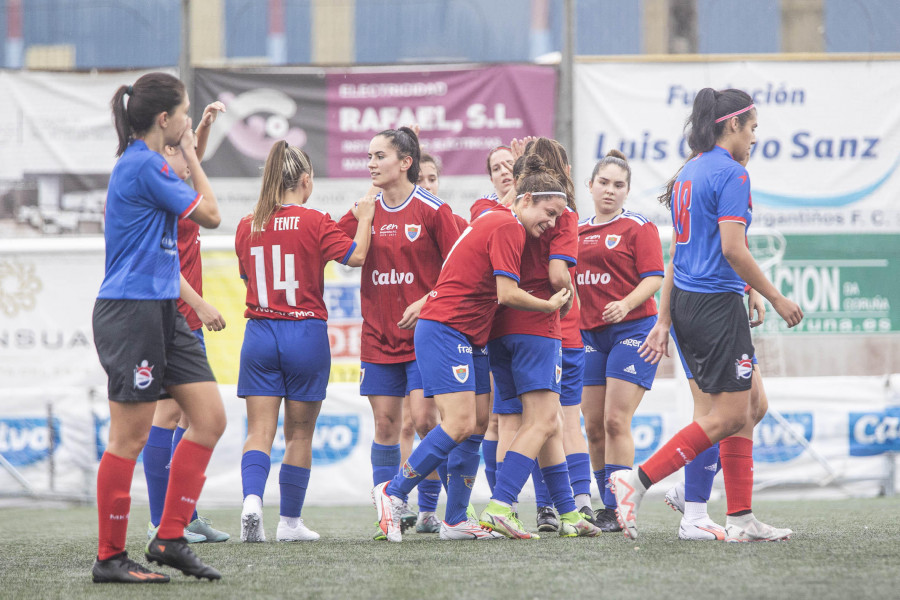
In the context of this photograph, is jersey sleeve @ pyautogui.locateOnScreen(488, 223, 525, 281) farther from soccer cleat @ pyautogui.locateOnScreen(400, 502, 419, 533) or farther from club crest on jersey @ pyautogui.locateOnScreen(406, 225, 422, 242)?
soccer cleat @ pyautogui.locateOnScreen(400, 502, 419, 533)

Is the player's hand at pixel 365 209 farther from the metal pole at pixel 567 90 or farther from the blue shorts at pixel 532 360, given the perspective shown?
the metal pole at pixel 567 90

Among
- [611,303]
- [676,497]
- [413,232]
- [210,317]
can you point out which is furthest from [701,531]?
[210,317]

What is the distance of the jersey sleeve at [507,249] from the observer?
426cm

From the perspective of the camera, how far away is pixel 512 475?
4379 millimetres

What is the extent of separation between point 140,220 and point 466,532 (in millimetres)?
2074

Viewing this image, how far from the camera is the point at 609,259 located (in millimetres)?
5305

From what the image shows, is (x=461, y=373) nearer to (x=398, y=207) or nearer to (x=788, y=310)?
(x=398, y=207)

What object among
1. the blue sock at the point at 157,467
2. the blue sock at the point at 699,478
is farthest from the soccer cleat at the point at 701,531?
the blue sock at the point at 157,467

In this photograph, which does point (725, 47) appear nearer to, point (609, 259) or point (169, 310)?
point (609, 259)

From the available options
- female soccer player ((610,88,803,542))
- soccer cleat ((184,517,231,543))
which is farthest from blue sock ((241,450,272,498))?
female soccer player ((610,88,803,542))

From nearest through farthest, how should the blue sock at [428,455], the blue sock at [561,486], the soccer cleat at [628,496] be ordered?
the soccer cleat at [628,496]
the blue sock at [428,455]
the blue sock at [561,486]

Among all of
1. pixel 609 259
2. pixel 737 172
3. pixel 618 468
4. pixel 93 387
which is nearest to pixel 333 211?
pixel 93 387

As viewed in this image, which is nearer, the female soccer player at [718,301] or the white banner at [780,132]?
the female soccer player at [718,301]

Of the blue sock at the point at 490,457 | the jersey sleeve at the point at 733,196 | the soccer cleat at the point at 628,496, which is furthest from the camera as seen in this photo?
the blue sock at the point at 490,457
